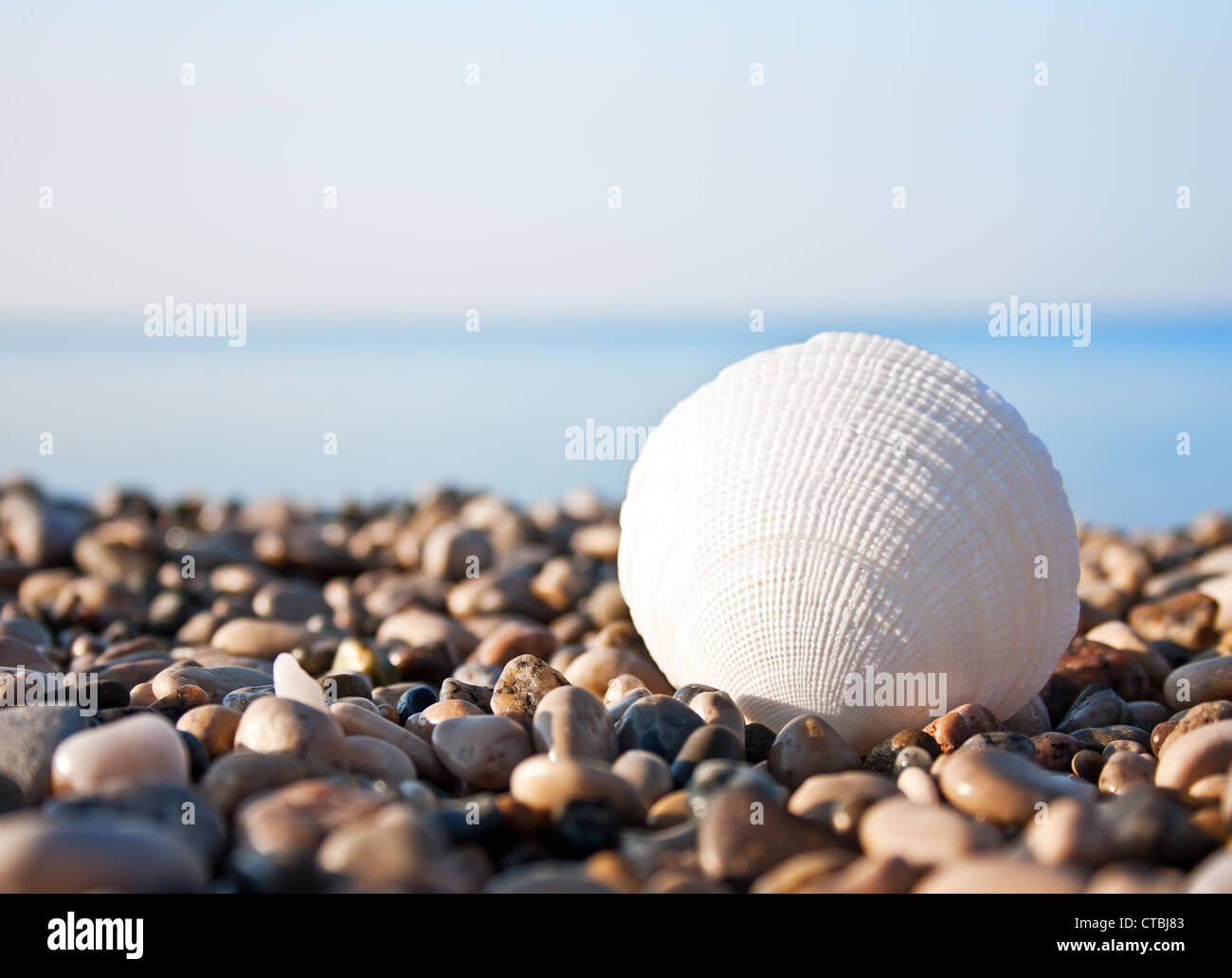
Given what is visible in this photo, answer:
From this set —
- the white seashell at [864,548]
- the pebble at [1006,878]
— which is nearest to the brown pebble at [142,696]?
the white seashell at [864,548]

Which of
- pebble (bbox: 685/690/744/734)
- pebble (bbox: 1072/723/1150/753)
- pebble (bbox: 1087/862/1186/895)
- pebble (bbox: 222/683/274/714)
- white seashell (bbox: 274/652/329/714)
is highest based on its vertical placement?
white seashell (bbox: 274/652/329/714)

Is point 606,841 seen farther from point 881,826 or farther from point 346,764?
point 346,764

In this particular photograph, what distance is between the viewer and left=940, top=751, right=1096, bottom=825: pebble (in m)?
2.76

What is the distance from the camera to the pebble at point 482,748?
312 cm

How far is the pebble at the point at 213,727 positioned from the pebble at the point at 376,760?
307 mm

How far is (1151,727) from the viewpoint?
13.4 feet

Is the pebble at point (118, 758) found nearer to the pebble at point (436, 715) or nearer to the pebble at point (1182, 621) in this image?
the pebble at point (436, 715)

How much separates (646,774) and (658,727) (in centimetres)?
36

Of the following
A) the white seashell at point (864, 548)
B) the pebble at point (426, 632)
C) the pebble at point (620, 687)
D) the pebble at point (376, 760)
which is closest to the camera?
the pebble at point (376, 760)

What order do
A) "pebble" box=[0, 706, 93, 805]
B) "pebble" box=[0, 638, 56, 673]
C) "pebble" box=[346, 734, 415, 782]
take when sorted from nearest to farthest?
"pebble" box=[0, 706, 93, 805] → "pebble" box=[346, 734, 415, 782] → "pebble" box=[0, 638, 56, 673]

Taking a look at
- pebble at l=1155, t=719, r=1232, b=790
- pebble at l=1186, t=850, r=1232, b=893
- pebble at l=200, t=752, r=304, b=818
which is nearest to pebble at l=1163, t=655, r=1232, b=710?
pebble at l=1155, t=719, r=1232, b=790

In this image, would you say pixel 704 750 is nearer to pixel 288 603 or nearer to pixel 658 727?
pixel 658 727

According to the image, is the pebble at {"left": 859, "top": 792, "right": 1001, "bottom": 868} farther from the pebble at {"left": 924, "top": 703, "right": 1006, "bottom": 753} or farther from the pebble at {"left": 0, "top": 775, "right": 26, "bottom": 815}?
the pebble at {"left": 0, "top": 775, "right": 26, "bottom": 815}

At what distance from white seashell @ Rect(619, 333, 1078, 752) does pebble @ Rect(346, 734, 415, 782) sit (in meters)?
1.12
